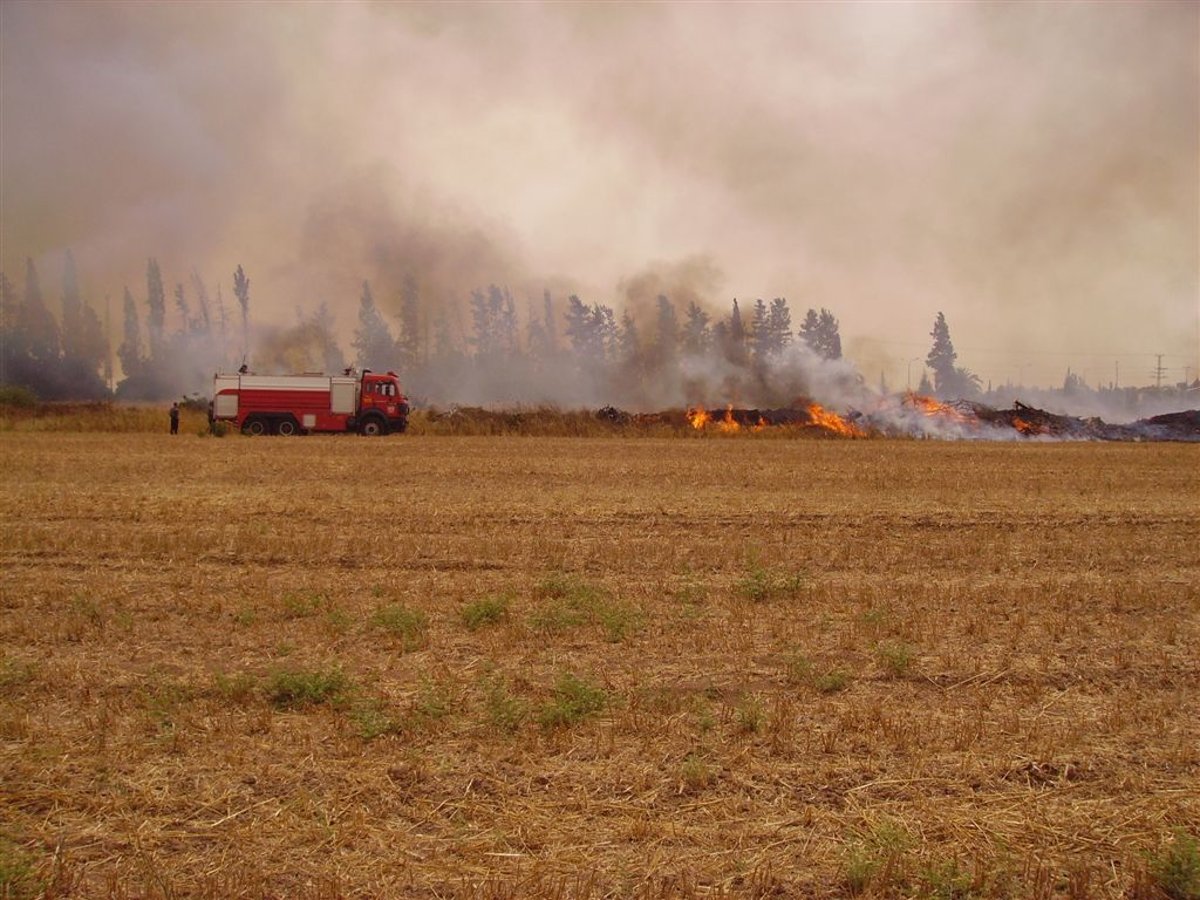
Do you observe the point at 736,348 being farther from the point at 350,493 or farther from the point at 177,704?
the point at 177,704

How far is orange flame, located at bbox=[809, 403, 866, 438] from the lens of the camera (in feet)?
183

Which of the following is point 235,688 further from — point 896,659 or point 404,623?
point 896,659

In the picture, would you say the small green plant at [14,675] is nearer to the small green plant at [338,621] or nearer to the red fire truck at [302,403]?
the small green plant at [338,621]

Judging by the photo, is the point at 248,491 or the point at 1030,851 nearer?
the point at 1030,851

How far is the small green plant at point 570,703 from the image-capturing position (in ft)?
20.7

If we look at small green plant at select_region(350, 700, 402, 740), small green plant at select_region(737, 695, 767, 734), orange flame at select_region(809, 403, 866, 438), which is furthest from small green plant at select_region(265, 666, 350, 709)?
orange flame at select_region(809, 403, 866, 438)

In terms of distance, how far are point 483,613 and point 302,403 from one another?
4130 centimetres

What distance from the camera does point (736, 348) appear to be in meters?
74.9

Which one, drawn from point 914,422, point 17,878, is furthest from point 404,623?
point 914,422

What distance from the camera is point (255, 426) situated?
47.7 metres

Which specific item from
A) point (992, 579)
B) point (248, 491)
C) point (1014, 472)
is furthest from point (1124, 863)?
point (1014, 472)

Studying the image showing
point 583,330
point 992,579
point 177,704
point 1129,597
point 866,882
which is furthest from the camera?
point 583,330

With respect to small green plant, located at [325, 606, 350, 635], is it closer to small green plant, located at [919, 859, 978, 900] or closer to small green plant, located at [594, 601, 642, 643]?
small green plant, located at [594, 601, 642, 643]

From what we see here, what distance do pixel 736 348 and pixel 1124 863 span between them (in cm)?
7156
